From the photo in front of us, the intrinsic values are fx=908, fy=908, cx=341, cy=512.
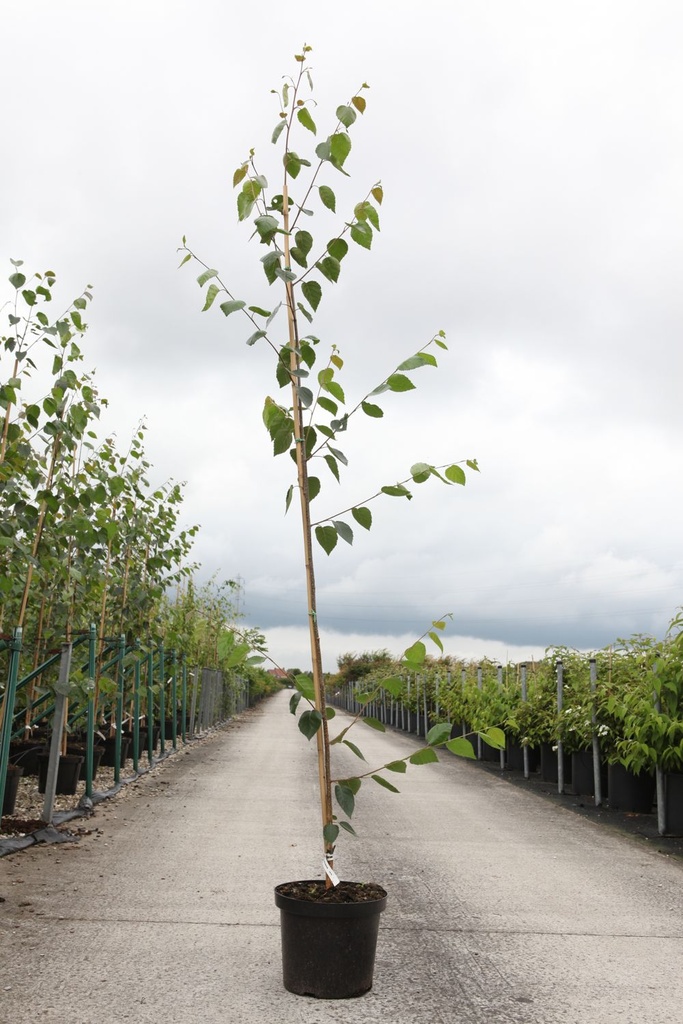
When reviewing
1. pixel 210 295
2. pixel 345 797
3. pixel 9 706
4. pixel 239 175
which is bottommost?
pixel 345 797

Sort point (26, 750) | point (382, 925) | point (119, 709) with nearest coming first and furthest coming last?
1. point (382, 925)
2. point (26, 750)
3. point (119, 709)

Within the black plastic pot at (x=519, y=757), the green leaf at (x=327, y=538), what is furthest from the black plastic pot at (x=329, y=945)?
the black plastic pot at (x=519, y=757)

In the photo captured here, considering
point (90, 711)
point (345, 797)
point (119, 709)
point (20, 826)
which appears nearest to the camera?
point (345, 797)

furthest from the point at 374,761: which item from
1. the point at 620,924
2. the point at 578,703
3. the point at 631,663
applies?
the point at 620,924

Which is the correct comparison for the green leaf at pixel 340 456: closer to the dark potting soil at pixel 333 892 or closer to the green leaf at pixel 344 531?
the green leaf at pixel 344 531

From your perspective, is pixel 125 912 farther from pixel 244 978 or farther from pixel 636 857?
pixel 636 857

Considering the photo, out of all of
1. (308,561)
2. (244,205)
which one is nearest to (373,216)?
(244,205)

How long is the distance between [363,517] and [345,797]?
1.00m

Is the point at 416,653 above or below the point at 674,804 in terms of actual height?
above

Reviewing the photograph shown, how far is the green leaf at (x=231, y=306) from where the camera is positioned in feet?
10.9

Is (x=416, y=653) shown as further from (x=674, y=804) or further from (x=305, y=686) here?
(x=674, y=804)

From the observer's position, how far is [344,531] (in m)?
3.31

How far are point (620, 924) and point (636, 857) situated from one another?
2064mm

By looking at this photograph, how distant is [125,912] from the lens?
445cm
